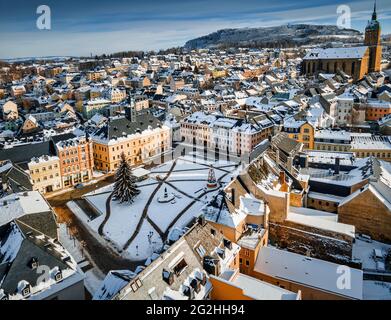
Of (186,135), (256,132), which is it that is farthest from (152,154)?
(256,132)

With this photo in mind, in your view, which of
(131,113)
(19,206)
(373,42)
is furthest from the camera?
(373,42)

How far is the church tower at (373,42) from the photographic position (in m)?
149

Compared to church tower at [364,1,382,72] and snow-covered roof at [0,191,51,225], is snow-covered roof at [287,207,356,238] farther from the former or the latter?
church tower at [364,1,382,72]

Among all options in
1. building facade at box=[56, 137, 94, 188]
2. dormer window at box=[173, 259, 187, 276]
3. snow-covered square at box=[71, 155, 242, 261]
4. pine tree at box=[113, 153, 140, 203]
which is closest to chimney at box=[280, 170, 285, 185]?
snow-covered square at box=[71, 155, 242, 261]

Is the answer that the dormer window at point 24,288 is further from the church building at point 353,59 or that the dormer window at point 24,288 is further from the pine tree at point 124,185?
the church building at point 353,59

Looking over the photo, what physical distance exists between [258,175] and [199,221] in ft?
47.4

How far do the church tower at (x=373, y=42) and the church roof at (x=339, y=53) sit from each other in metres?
9.28

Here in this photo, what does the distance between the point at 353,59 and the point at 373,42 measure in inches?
658

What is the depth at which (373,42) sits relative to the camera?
15262cm

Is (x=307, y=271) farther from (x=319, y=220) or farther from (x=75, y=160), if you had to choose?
(x=75, y=160)

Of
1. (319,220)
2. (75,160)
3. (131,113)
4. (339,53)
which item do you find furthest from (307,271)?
(339,53)

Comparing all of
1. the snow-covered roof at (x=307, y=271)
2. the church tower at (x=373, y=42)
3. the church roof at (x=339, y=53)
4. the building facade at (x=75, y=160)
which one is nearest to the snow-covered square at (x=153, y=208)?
the building facade at (x=75, y=160)
